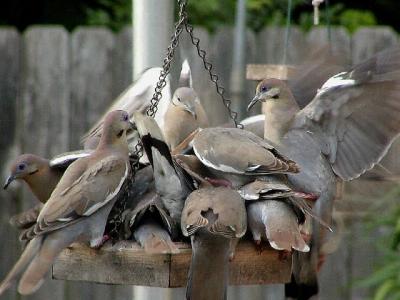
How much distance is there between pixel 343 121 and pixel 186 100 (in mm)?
690

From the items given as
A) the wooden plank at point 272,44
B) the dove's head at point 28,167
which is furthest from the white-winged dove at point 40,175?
the wooden plank at point 272,44

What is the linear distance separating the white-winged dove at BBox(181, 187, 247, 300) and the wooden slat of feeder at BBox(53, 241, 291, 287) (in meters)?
0.08

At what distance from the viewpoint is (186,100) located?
4.81m

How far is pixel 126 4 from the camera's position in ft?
27.0

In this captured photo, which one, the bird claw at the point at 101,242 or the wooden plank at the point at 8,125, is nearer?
the bird claw at the point at 101,242

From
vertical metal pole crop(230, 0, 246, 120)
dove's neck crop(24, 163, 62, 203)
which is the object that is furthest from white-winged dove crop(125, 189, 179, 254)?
vertical metal pole crop(230, 0, 246, 120)

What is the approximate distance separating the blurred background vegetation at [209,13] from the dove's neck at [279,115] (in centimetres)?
308

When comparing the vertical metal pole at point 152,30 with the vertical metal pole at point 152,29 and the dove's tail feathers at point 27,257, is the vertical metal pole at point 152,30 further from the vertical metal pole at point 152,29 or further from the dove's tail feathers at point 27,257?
the dove's tail feathers at point 27,257

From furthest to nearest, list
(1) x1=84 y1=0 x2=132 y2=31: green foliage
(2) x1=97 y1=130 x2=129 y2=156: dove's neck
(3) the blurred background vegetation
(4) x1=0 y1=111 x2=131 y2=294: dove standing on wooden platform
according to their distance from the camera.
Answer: (1) x1=84 y1=0 x2=132 y2=31: green foliage
(3) the blurred background vegetation
(2) x1=97 y1=130 x2=129 y2=156: dove's neck
(4) x1=0 y1=111 x2=131 y2=294: dove standing on wooden platform

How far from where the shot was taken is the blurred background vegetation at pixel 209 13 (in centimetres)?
764

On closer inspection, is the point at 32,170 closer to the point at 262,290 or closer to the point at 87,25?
the point at 262,290

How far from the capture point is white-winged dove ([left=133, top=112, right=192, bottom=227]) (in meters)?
3.89

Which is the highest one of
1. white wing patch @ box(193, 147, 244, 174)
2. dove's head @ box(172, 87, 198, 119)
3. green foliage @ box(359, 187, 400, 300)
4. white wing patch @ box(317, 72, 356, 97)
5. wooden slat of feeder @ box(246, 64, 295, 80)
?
white wing patch @ box(317, 72, 356, 97)

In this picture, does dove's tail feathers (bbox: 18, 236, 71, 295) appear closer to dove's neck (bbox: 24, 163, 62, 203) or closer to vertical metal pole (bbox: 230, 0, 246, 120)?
dove's neck (bbox: 24, 163, 62, 203)
